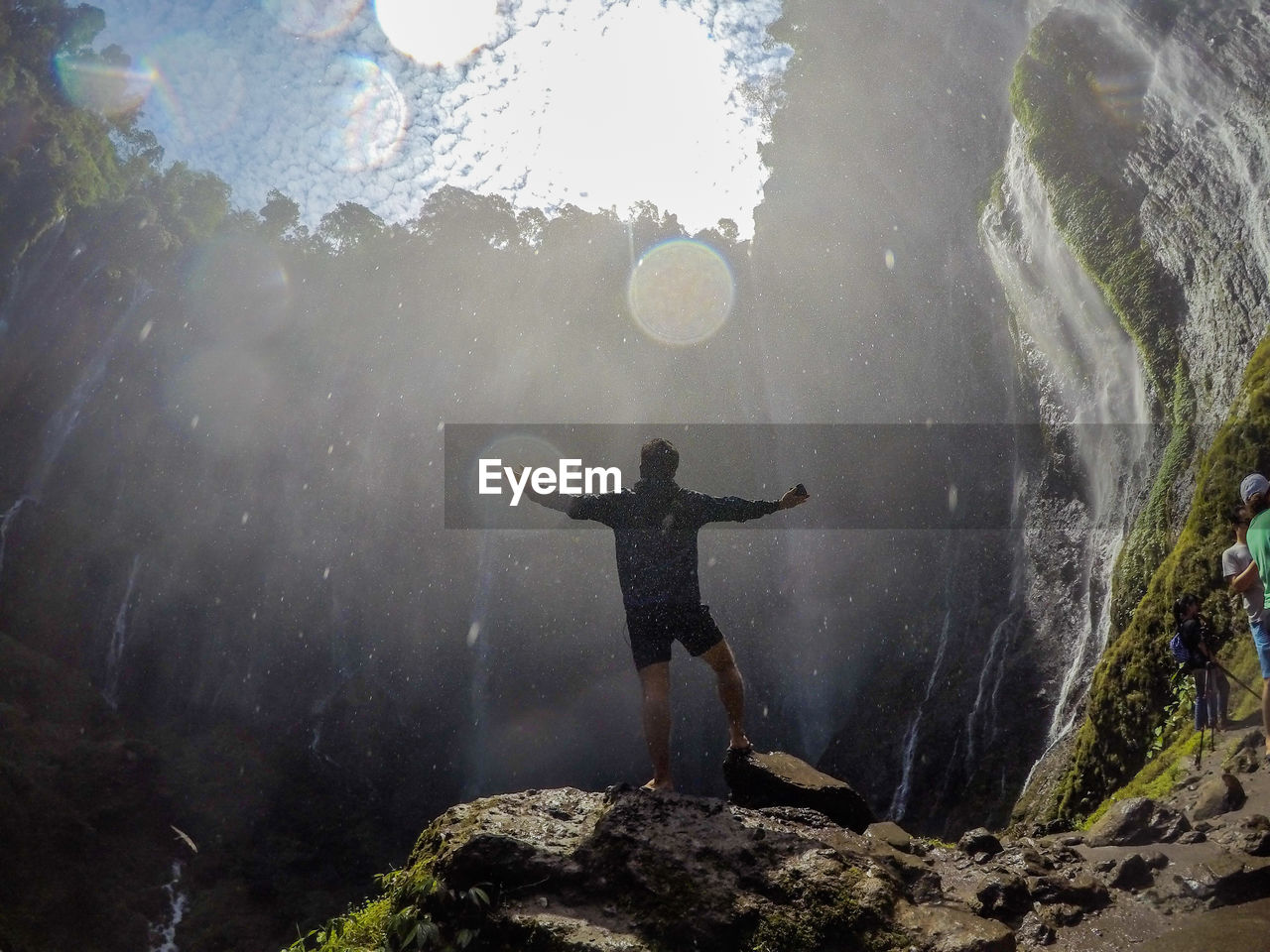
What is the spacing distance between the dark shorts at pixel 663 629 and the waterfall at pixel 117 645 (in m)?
25.1

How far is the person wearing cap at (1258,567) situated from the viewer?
12.4 ft

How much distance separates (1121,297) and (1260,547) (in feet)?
29.4

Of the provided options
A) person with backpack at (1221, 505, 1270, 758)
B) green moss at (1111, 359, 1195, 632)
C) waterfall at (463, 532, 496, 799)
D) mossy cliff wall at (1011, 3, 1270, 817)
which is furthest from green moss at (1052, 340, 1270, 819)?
waterfall at (463, 532, 496, 799)

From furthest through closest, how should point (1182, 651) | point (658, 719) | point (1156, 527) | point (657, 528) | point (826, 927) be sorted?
1. point (1156, 527)
2. point (1182, 651)
3. point (657, 528)
4. point (658, 719)
5. point (826, 927)

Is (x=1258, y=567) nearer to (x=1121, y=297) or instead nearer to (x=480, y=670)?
(x=1121, y=297)

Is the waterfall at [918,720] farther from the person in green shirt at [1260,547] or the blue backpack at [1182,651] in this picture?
the person in green shirt at [1260,547]

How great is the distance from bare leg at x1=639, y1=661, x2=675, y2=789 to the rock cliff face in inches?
172

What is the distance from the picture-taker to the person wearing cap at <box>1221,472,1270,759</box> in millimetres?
3781

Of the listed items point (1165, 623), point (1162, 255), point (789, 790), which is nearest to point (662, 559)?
point (789, 790)

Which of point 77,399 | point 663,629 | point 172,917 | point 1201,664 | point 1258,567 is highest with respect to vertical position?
point 77,399

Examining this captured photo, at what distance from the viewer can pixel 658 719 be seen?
3.65 m

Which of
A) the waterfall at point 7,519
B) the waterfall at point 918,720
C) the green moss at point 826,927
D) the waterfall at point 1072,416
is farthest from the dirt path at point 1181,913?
the waterfall at point 7,519

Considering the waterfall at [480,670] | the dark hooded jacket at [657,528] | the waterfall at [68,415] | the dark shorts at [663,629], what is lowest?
the waterfall at [480,670]

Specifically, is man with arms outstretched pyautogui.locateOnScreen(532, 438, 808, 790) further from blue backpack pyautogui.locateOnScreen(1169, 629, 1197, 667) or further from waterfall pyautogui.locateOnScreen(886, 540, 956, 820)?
waterfall pyautogui.locateOnScreen(886, 540, 956, 820)
